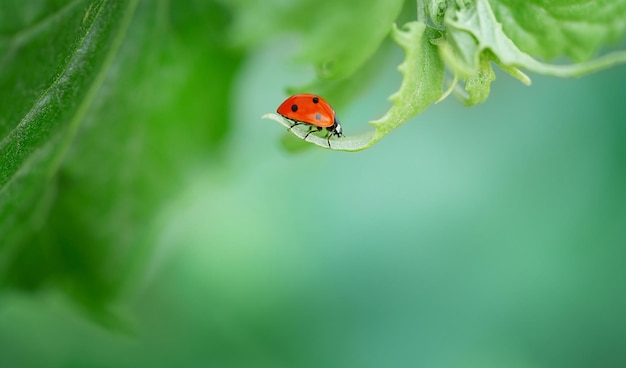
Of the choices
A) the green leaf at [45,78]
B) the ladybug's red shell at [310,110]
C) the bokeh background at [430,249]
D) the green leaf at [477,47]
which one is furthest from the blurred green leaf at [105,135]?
the bokeh background at [430,249]

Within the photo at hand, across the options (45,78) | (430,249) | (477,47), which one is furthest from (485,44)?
(430,249)

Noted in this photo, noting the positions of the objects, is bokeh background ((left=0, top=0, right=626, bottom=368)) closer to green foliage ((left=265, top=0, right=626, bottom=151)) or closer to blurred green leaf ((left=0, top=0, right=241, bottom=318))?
blurred green leaf ((left=0, top=0, right=241, bottom=318))

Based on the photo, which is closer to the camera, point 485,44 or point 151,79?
point 485,44

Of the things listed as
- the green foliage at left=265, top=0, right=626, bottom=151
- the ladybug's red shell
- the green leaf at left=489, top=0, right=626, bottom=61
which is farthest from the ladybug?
the green leaf at left=489, top=0, right=626, bottom=61

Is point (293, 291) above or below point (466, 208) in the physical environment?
below

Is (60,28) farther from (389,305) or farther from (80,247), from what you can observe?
(389,305)

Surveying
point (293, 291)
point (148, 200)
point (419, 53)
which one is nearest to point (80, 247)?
point (148, 200)

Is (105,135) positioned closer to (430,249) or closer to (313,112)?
(313,112)
